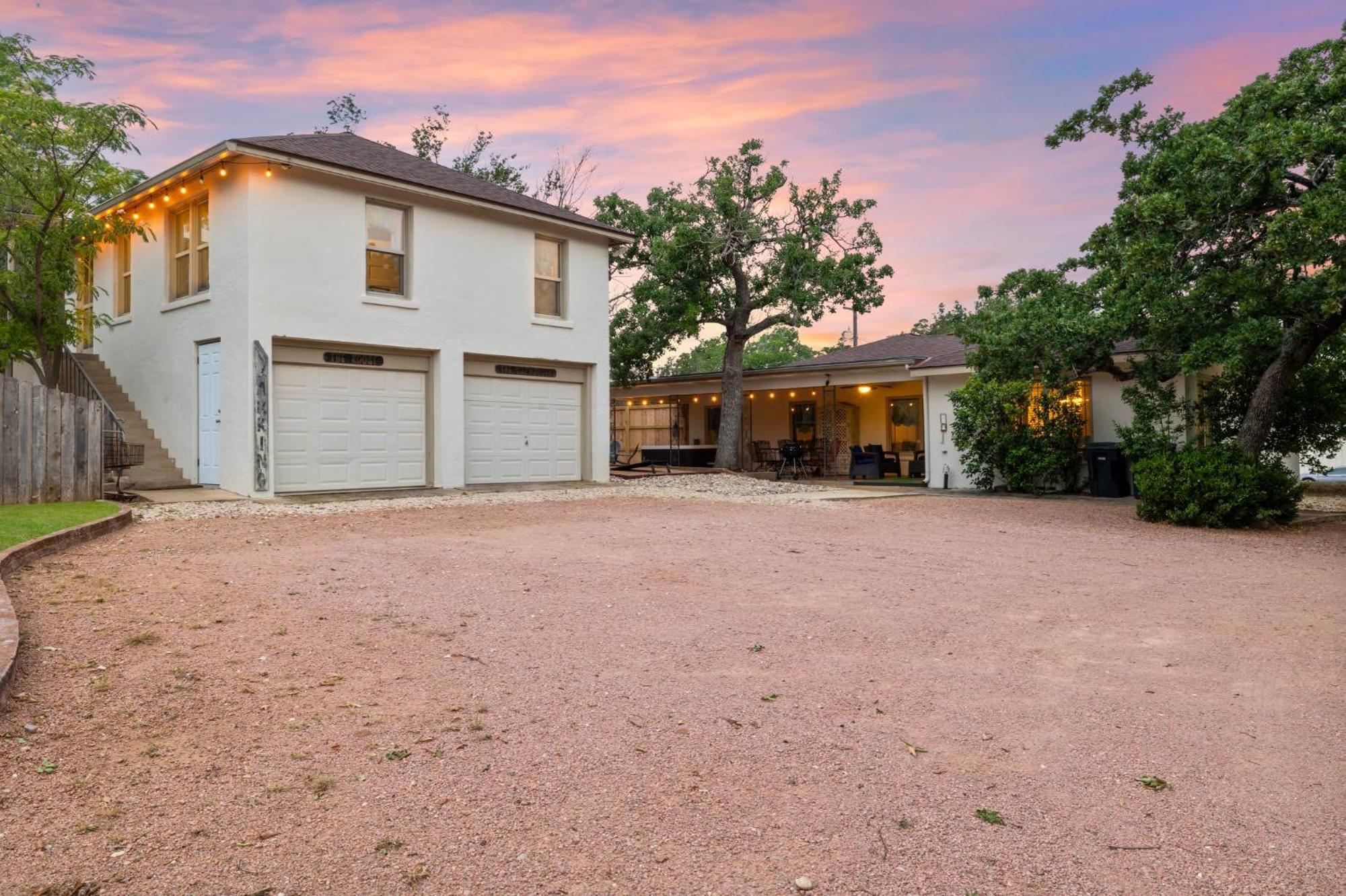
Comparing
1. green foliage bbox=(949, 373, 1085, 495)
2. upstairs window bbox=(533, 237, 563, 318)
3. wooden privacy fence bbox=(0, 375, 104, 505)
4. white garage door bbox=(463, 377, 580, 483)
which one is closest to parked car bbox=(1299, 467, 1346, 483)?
green foliage bbox=(949, 373, 1085, 495)

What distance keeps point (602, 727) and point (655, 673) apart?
32.9 inches

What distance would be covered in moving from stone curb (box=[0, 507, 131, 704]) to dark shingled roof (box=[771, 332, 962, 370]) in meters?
16.7

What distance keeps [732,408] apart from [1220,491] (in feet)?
45.3

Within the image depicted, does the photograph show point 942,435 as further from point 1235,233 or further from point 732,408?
point 1235,233

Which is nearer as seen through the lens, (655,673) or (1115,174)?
(655,673)

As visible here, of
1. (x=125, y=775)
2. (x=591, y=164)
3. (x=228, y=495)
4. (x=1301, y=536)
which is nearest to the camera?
(x=125, y=775)

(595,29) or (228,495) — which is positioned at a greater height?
(595,29)

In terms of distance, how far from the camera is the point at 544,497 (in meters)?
15.0

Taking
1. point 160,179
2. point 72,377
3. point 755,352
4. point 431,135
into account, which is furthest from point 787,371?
point 755,352

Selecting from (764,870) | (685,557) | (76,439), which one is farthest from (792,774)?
(76,439)

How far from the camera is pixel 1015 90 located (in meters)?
16.1

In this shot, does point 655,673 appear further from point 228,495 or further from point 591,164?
point 591,164

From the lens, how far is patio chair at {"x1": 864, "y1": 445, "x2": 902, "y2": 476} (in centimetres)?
2239

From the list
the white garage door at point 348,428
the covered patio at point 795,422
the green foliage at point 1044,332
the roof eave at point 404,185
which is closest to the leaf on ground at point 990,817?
the green foliage at point 1044,332
